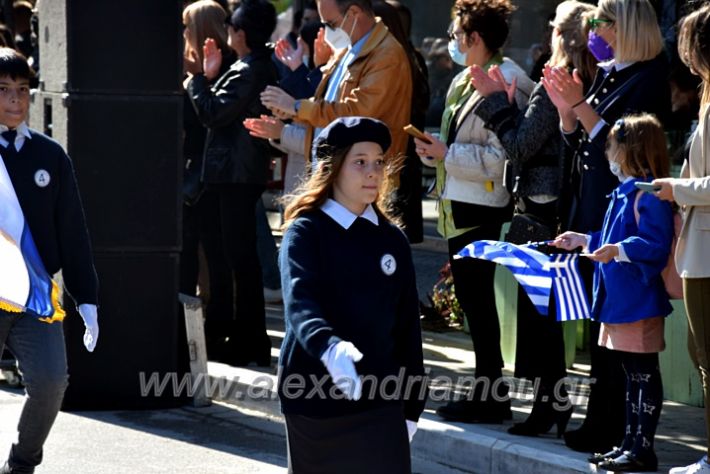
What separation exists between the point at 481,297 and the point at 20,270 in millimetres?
2605

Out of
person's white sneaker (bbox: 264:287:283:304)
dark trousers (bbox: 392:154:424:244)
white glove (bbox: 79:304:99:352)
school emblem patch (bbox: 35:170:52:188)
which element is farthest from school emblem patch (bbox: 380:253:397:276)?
person's white sneaker (bbox: 264:287:283:304)

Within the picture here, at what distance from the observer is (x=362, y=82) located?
8180mm

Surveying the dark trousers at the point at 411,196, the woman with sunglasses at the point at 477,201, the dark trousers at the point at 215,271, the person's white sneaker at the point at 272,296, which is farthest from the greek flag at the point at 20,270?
the person's white sneaker at the point at 272,296

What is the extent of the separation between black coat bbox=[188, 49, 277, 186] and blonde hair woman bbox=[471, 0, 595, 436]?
2.11 m

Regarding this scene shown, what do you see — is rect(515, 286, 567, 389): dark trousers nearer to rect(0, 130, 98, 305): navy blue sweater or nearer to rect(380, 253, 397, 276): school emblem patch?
rect(0, 130, 98, 305): navy blue sweater

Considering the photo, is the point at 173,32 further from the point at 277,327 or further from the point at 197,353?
the point at 277,327

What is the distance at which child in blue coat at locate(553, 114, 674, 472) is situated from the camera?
651 centimetres

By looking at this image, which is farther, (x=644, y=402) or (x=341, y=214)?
(x=644, y=402)

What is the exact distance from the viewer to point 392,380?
4926 millimetres

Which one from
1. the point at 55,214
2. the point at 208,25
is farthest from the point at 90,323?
the point at 208,25

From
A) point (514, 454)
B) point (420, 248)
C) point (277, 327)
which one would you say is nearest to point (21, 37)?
point (420, 248)

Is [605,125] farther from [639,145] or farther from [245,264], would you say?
[245,264]

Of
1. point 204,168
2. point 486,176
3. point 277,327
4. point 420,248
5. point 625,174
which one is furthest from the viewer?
point 420,248

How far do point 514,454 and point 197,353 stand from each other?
96.5 inches
